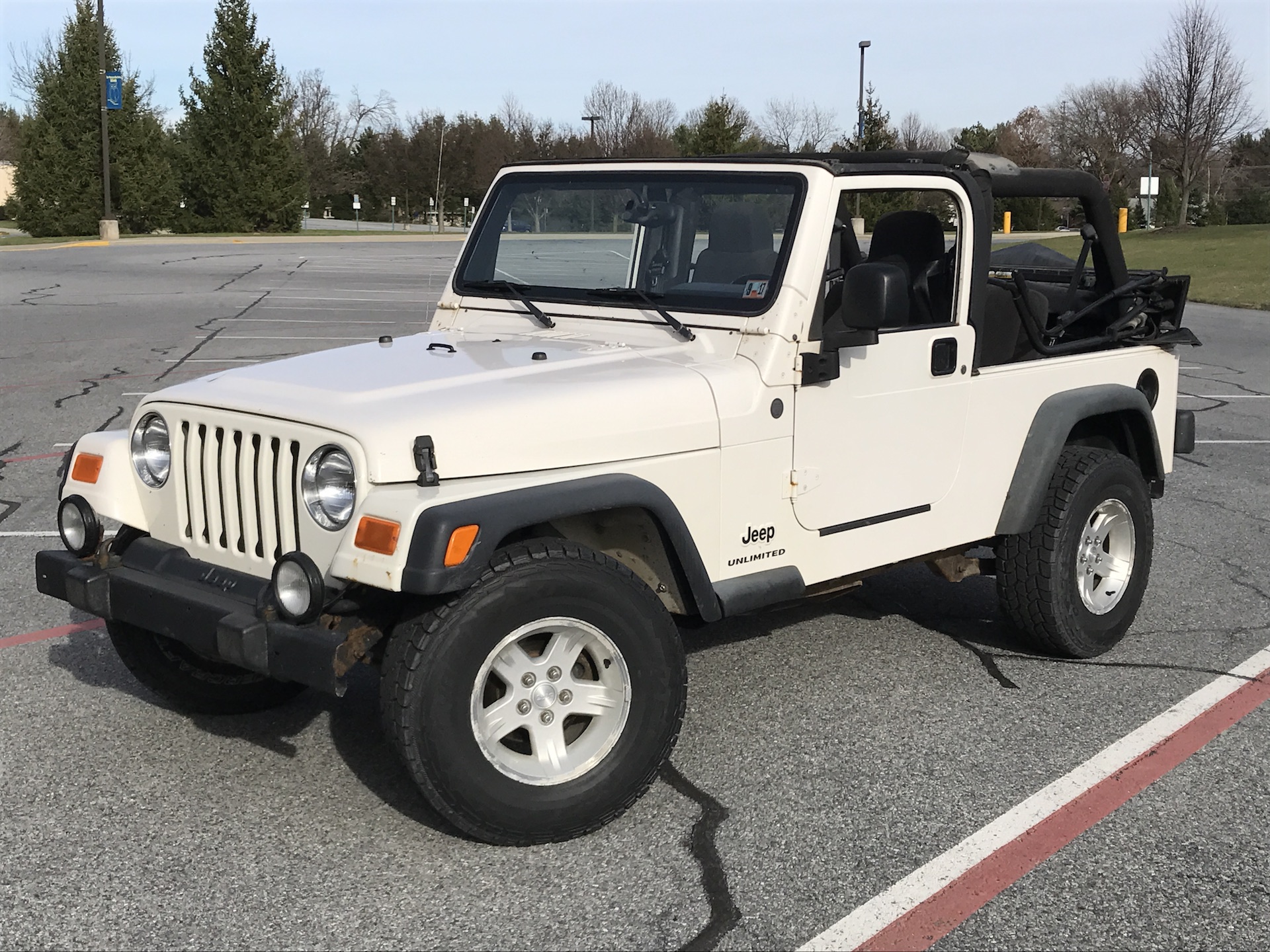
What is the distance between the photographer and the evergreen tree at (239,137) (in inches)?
1892

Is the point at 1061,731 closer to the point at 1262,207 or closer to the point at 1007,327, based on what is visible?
the point at 1007,327

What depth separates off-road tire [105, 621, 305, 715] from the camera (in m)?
4.35

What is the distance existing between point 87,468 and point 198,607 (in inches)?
32.7

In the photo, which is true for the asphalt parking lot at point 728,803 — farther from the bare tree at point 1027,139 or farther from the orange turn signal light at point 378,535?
the bare tree at point 1027,139

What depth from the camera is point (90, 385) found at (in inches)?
488

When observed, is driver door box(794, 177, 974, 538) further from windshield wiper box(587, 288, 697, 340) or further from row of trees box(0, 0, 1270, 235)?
row of trees box(0, 0, 1270, 235)

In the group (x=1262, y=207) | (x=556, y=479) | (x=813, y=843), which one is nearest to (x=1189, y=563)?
(x=813, y=843)

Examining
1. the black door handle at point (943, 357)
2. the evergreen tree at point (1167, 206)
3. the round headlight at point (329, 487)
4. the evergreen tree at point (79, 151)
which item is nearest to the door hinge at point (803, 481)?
the black door handle at point (943, 357)

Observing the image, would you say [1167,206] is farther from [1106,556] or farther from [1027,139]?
[1106,556]

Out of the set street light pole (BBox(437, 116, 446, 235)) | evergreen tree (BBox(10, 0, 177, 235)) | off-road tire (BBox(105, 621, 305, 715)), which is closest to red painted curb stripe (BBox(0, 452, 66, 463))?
off-road tire (BBox(105, 621, 305, 715))

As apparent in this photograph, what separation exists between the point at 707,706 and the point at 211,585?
1816 mm

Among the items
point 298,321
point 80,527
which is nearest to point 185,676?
point 80,527

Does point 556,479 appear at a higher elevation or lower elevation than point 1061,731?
higher

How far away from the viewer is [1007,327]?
5.03 m
